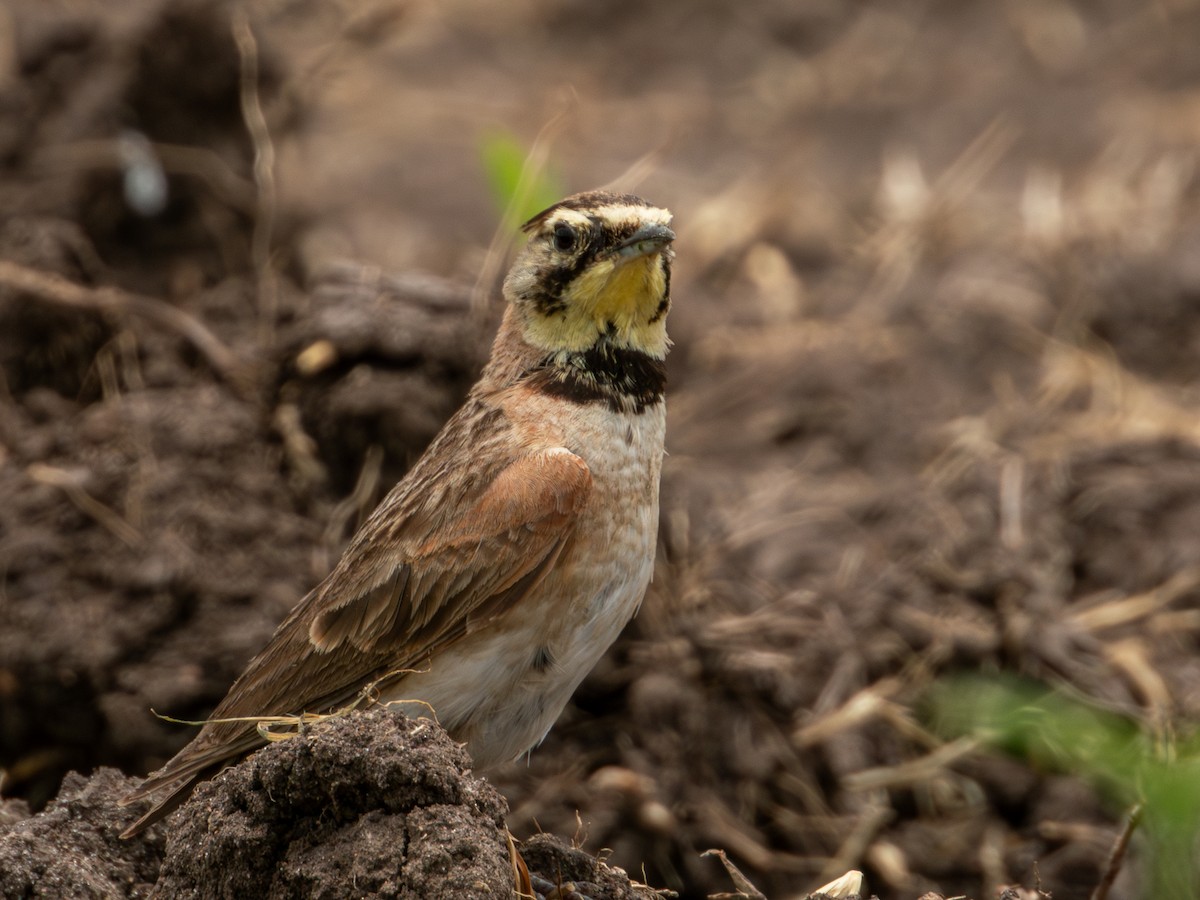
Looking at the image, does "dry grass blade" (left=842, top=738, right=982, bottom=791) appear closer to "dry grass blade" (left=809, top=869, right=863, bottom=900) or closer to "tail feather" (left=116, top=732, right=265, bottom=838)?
"dry grass blade" (left=809, top=869, right=863, bottom=900)

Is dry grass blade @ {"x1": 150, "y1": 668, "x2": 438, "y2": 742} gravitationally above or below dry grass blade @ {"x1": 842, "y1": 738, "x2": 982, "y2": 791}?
above

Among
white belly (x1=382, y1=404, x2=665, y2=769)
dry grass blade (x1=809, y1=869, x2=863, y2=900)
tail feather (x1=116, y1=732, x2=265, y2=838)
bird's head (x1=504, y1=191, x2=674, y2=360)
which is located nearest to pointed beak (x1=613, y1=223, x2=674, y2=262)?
bird's head (x1=504, y1=191, x2=674, y2=360)

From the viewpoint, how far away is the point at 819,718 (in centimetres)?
709

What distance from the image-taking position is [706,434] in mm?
9336

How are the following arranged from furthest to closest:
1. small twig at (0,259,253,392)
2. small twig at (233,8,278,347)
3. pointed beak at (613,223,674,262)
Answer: small twig at (233,8,278,347) → small twig at (0,259,253,392) → pointed beak at (613,223,674,262)

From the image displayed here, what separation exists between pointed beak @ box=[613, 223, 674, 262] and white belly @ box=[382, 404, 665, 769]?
62cm

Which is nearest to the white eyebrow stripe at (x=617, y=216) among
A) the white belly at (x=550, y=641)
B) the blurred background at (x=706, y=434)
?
the white belly at (x=550, y=641)

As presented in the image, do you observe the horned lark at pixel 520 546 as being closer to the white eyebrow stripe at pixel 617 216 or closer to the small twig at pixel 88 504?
the white eyebrow stripe at pixel 617 216

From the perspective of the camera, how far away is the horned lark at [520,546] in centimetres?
513

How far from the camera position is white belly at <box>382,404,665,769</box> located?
16.8 ft

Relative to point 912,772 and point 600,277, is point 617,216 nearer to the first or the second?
point 600,277

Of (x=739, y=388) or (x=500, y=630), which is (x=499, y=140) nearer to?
(x=739, y=388)

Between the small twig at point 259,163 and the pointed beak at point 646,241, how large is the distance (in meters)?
2.67

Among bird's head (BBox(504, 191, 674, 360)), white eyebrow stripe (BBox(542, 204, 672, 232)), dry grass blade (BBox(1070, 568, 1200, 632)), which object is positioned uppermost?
white eyebrow stripe (BBox(542, 204, 672, 232))
